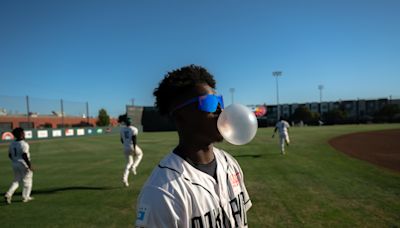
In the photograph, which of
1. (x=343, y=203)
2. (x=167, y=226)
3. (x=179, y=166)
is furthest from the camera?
(x=343, y=203)

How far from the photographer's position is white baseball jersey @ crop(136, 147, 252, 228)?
162cm

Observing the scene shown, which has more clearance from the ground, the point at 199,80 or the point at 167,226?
the point at 199,80

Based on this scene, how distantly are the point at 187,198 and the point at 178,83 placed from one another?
84 centimetres

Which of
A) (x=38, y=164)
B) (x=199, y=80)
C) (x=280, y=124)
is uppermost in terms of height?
(x=199, y=80)

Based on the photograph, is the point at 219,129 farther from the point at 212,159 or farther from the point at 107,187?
the point at 107,187

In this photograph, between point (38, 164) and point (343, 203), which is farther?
point (38, 164)

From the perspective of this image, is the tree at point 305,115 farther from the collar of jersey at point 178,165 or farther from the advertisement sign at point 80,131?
the collar of jersey at point 178,165

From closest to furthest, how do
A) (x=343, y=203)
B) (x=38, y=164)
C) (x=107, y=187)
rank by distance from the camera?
(x=343, y=203)
(x=107, y=187)
(x=38, y=164)

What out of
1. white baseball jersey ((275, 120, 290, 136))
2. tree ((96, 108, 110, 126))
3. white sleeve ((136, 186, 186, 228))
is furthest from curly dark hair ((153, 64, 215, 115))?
tree ((96, 108, 110, 126))

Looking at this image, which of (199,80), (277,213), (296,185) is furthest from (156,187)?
(296,185)

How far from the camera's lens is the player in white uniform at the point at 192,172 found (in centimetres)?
165

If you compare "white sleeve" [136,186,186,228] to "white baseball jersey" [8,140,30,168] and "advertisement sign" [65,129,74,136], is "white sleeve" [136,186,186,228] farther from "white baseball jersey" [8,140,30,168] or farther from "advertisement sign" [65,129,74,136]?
"advertisement sign" [65,129,74,136]

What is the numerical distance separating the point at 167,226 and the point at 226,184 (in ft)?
2.21

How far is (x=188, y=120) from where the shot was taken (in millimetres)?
2021
